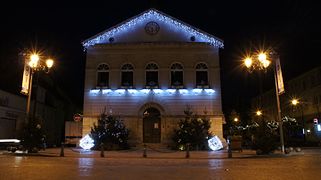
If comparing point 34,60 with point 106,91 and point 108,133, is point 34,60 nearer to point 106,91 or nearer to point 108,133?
point 108,133

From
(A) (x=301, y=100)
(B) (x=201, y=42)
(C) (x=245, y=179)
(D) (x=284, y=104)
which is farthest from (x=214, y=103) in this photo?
(D) (x=284, y=104)

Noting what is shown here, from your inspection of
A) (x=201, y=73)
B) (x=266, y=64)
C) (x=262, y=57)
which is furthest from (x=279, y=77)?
(x=201, y=73)

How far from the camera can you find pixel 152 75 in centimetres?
3152

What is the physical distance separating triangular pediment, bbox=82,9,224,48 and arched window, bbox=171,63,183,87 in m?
2.59

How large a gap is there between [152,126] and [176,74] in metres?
5.46

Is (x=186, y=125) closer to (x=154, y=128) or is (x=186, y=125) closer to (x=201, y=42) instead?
(x=154, y=128)

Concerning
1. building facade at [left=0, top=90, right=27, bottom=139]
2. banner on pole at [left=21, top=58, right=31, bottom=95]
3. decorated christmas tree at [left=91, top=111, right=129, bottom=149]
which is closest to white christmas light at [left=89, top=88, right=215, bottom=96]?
decorated christmas tree at [left=91, top=111, right=129, bottom=149]

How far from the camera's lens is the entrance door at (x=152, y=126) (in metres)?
30.8

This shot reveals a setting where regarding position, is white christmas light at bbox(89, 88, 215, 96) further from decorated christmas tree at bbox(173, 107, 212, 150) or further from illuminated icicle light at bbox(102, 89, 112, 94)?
decorated christmas tree at bbox(173, 107, 212, 150)

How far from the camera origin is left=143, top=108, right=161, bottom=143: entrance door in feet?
101

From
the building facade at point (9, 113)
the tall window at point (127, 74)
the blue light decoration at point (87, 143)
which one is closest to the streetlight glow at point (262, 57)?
the tall window at point (127, 74)

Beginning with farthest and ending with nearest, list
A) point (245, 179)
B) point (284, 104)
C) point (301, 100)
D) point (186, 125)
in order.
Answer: point (284, 104) → point (301, 100) → point (186, 125) → point (245, 179)

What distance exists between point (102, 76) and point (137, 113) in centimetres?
508

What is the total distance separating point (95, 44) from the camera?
32156mm
